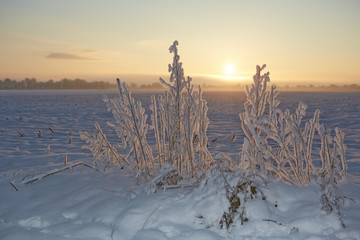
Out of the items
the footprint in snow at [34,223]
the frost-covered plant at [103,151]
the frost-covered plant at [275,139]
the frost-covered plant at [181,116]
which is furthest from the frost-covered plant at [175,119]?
the footprint in snow at [34,223]

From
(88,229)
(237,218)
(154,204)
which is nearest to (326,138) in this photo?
(237,218)

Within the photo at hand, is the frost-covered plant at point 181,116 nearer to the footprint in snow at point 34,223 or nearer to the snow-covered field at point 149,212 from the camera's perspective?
the snow-covered field at point 149,212

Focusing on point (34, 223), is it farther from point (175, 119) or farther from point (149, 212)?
point (175, 119)

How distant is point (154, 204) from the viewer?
215cm

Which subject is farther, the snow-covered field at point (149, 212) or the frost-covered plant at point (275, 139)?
the frost-covered plant at point (275, 139)

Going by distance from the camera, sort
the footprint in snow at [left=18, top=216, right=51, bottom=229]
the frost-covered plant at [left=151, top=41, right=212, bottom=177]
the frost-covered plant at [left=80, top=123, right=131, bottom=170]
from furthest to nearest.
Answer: the frost-covered plant at [left=80, top=123, right=131, bottom=170] < the frost-covered plant at [left=151, top=41, right=212, bottom=177] < the footprint in snow at [left=18, top=216, right=51, bottom=229]

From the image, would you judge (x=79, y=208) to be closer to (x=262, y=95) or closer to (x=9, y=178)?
(x=9, y=178)

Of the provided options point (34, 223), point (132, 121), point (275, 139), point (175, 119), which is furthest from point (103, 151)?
point (275, 139)

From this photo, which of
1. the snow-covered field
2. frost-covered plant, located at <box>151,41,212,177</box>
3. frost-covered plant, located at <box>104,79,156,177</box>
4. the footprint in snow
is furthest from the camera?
frost-covered plant, located at <box>104,79,156,177</box>

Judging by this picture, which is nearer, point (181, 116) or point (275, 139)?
point (275, 139)

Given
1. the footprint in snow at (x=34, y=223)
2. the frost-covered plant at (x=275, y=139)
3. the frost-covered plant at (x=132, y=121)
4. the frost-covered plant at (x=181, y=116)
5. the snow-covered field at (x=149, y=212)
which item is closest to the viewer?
the snow-covered field at (x=149, y=212)

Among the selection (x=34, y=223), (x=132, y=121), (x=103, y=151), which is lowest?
(x=34, y=223)

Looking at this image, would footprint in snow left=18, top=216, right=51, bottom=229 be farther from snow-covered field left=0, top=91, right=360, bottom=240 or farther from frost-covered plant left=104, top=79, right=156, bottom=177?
frost-covered plant left=104, top=79, right=156, bottom=177

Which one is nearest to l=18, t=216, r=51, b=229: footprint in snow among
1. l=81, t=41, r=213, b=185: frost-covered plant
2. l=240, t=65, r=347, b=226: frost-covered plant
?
l=81, t=41, r=213, b=185: frost-covered plant
